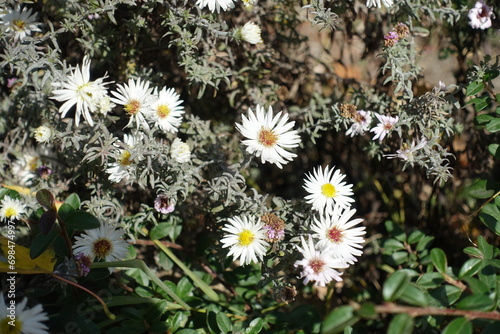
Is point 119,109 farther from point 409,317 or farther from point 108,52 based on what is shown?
point 409,317

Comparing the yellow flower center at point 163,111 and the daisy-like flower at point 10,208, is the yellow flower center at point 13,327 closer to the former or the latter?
the daisy-like flower at point 10,208

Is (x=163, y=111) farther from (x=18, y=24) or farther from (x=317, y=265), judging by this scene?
(x=317, y=265)

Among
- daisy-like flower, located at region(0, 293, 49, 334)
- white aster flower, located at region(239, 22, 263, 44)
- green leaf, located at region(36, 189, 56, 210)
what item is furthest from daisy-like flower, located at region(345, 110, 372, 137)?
daisy-like flower, located at region(0, 293, 49, 334)

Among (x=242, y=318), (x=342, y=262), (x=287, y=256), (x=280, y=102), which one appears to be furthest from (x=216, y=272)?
(x=280, y=102)

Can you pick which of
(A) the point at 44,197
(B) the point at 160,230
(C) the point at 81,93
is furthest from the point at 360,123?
(A) the point at 44,197

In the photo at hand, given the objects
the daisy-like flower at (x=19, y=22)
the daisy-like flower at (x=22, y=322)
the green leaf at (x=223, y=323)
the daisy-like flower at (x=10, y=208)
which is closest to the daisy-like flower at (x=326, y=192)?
the green leaf at (x=223, y=323)
